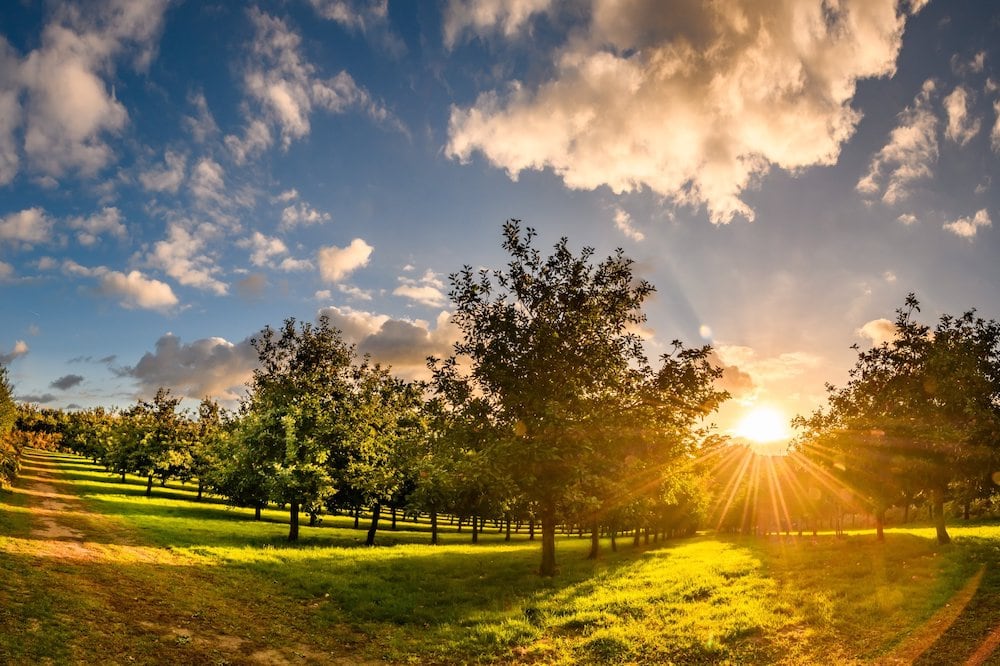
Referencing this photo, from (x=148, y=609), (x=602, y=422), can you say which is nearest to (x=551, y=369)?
(x=602, y=422)

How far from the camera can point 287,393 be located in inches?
1457

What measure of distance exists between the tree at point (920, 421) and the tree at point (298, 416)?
110 feet

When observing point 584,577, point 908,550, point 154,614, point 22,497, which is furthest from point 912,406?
point 22,497

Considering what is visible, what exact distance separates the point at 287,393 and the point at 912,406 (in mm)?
40893

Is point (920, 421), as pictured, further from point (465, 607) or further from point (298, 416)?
Answer: point (298, 416)

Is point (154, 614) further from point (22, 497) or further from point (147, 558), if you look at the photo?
point (22, 497)

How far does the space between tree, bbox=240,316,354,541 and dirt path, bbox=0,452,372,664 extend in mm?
9017

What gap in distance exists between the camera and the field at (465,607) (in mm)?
13148

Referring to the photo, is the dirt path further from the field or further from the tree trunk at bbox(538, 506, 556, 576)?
the tree trunk at bbox(538, 506, 556, 576)

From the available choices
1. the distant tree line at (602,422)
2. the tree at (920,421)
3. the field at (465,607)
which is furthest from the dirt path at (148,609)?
the tree at (920,421)

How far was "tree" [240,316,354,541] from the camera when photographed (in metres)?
34.4

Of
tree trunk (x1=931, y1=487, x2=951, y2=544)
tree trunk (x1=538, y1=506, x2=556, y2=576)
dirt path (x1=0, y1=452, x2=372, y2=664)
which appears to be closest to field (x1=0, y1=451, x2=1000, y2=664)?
dirt path (x1=0, y1=452, x2=372, y2=664)

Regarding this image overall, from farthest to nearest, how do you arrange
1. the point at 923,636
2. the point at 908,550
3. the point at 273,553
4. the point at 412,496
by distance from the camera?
the point at 412,496, the point at 273,553, the point at 908,550, the point at 923,636

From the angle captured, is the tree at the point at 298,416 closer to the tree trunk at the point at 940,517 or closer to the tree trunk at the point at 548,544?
the tree trunk at the point at 548,544
